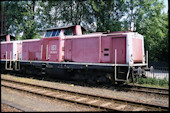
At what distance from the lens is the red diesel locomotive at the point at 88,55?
930 centimetres

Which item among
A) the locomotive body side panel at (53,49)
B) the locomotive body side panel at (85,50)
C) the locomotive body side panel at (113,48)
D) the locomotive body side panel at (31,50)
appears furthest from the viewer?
the locomotive body side panel at (31,50)

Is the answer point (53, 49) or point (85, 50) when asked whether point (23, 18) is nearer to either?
point (53, 49)

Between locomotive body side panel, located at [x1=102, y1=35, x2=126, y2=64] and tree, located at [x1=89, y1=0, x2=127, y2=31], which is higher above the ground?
tree, located at [x1=89, y1=0, x2=127, y2=31]

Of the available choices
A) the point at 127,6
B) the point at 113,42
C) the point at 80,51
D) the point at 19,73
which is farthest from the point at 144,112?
the point at 127,6

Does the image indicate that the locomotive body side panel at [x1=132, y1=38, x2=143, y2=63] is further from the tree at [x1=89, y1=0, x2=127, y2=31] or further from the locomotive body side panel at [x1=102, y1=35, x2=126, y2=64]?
the tree at [x1=89, y1=0, x2=127, y2=31]

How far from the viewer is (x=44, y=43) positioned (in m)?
12.7

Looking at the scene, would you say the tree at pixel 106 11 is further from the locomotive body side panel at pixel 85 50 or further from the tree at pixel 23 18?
the locomotive body side panel at pixel 85 50

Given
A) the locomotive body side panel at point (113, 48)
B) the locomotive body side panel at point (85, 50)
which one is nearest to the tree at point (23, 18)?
the locomotive body side panel at point (85, 50)

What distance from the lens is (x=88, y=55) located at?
10.6 metres

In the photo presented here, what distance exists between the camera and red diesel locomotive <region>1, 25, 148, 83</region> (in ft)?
30.5

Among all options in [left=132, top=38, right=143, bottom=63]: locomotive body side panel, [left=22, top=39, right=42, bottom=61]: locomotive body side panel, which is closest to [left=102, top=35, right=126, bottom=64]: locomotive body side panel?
[left=132, top=38, right=143, bottom=63]: locomotive body side panel

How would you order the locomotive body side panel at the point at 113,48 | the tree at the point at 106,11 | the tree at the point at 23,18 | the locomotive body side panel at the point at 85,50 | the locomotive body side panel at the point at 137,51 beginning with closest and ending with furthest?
the locomotive body side panel at the point at 113,48, the locomotive body side panel at the point at 137,51, the locomotive body side panel at the point at 85,50, the tree at the point at 106,11, the tree at the point at 23,18

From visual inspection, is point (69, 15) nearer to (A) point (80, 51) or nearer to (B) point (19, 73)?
(B) point (19, 73)

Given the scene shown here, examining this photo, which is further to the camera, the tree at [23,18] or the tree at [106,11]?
the tree at [23,18]
